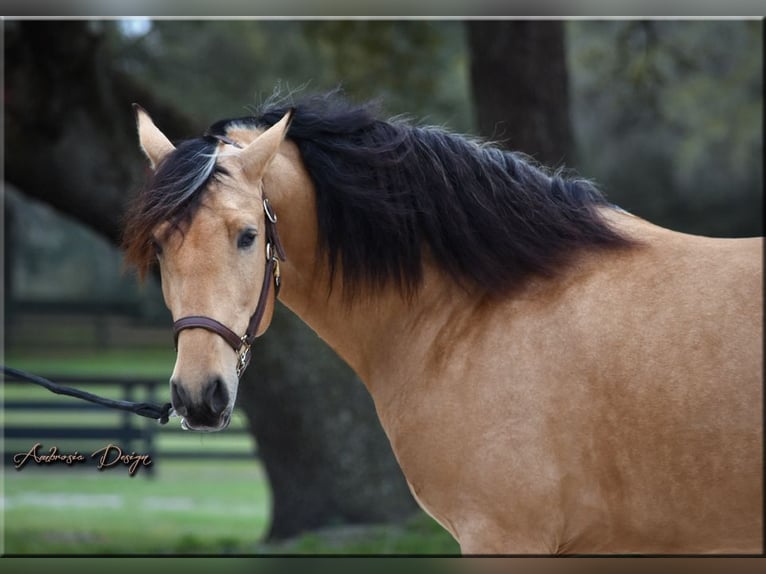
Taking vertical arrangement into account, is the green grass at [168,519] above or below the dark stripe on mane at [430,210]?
below

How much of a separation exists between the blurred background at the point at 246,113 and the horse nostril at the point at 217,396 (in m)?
0.66

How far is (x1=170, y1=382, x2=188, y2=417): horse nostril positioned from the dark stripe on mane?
0.85m

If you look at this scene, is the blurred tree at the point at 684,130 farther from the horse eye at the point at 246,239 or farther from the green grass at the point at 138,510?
the horse eye at the point at 246,239

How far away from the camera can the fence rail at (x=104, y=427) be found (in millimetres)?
8891

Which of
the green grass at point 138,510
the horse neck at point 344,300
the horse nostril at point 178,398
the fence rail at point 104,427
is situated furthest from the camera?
the fence rail at point 104,427

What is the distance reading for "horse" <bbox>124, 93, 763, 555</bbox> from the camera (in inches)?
118

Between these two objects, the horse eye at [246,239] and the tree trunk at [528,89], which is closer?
the horse eye at [246,239]

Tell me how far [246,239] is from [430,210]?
2.53 feet

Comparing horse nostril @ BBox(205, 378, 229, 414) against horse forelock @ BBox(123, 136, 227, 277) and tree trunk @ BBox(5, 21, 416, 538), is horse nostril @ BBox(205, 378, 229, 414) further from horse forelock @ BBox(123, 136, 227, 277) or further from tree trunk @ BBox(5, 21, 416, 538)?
tree trunk @ BBox(5, 21, 416, 538)

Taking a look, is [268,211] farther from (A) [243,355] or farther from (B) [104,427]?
(B) [104,427]

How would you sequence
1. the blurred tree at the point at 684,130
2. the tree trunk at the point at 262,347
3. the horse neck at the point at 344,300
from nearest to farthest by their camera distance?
the horse neck at the point at 344,300
the tree trunk at the point at 262,347
the blurred tree at the point at 684,130

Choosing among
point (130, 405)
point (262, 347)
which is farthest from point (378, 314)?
point (262, 347)

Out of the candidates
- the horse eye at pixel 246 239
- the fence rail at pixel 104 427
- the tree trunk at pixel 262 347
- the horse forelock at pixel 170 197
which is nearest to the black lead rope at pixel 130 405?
the horse forelock at pixel 170 197

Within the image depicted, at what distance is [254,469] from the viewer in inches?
502
